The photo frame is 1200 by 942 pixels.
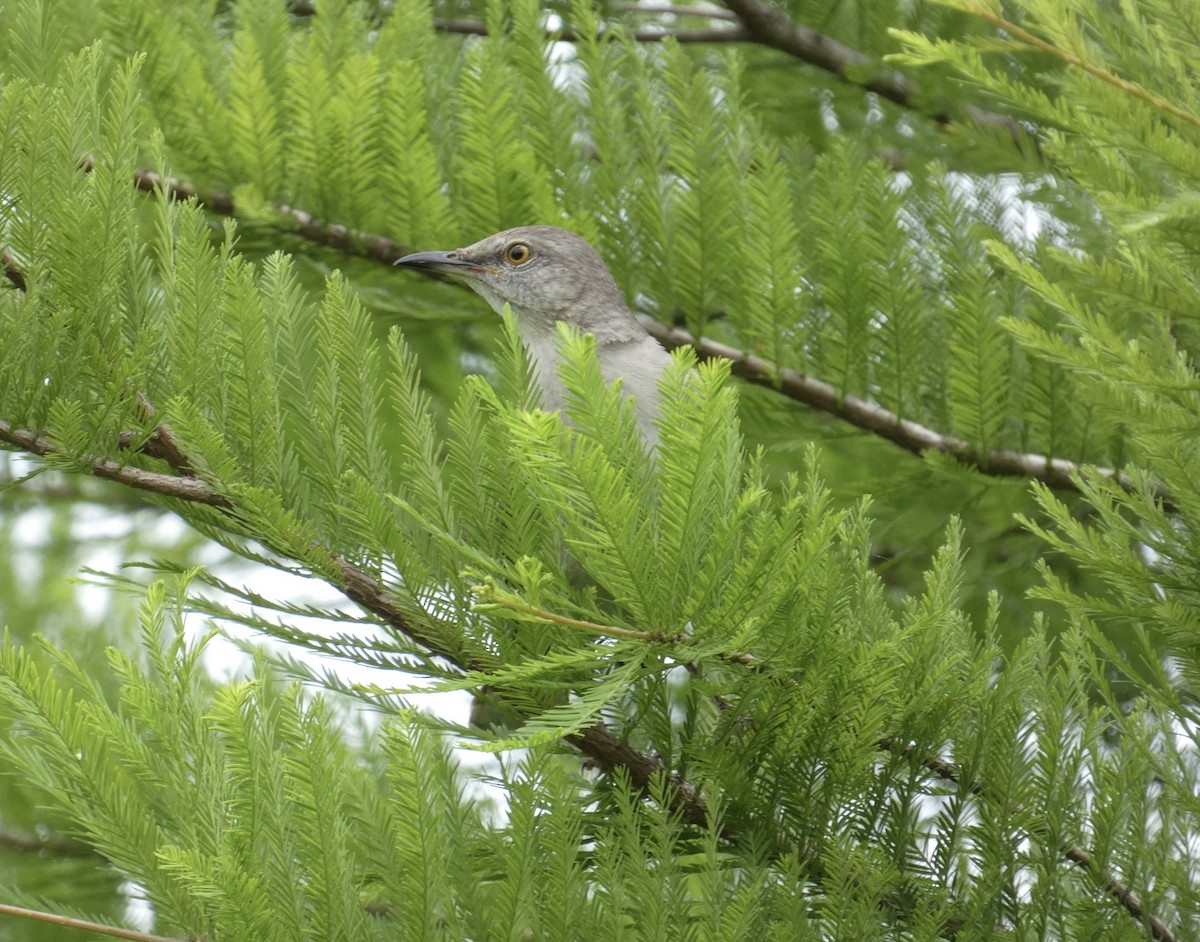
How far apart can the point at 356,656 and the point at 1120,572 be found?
1326mm

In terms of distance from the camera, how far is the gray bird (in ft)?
12.7

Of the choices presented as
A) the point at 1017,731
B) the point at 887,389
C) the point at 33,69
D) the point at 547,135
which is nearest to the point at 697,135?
the point at 547,135

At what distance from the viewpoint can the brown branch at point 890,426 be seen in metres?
3.85

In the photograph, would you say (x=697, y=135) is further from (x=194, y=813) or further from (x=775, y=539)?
(x=194, y=813)

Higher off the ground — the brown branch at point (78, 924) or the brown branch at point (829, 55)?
the brown branch at point (829, 55)

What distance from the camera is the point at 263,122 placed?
370cm

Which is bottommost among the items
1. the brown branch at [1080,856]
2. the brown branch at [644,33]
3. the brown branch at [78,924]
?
the brown branch at [78,924]

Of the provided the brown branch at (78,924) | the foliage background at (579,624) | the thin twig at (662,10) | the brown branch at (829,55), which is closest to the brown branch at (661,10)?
the thin twig at (662,10)

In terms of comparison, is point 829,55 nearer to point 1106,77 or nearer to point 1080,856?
point 1106,77

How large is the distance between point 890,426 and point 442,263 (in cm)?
144

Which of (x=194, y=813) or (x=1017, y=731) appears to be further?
(x=1017, y=731)

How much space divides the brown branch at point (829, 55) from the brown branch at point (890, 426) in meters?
1.30

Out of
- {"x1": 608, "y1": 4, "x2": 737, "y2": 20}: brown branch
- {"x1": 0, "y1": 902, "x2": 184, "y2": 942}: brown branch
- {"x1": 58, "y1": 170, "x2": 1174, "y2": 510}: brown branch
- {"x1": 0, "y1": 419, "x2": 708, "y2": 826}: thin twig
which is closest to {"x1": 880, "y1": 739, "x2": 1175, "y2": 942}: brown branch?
{"x1": 0, "y1": 419, "x2": 708, "y2": 826}: thin twig

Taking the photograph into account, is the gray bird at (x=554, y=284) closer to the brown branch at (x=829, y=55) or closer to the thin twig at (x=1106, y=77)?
the brown branch at (x=829, y=55)
